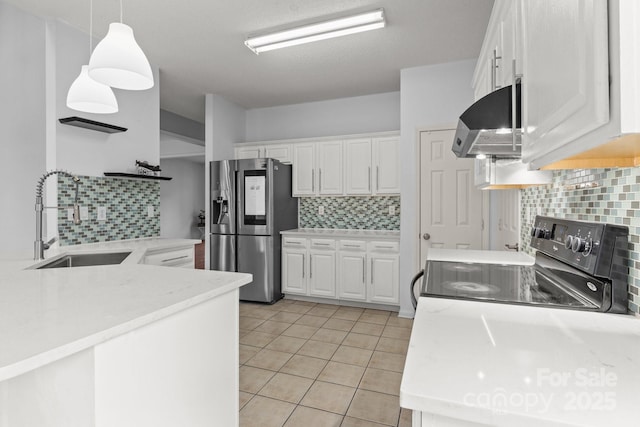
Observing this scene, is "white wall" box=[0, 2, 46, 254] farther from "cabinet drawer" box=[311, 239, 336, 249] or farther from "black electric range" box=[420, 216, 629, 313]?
"black electric range" box=[420, 216, 629, 313]

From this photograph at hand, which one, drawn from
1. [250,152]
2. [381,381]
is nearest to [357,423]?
[381,381]

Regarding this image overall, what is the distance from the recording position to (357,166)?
4199mm

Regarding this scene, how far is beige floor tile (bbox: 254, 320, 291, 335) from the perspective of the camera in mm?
3246

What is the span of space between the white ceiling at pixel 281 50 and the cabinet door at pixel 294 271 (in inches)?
83.6

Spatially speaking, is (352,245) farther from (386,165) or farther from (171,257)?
(171,257)

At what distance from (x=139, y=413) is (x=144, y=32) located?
3.07m

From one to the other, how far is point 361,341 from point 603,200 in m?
2.29

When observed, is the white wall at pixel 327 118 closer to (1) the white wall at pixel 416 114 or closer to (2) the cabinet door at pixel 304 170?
(2) the cabinet door at pixel 304 170

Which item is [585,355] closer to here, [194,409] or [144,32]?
[194,409]

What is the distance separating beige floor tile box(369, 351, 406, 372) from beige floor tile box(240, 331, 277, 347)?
3.14ft

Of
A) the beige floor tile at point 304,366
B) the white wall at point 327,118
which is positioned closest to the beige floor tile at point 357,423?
the beige floor tile at point 304,366

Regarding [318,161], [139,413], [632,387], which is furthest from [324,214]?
[632,387]

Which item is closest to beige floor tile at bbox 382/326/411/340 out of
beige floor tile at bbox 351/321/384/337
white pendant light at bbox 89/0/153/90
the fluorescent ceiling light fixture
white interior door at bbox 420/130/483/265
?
beige floor tile at bbox 351/321/384/337

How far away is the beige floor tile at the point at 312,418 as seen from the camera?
6.06 ft
